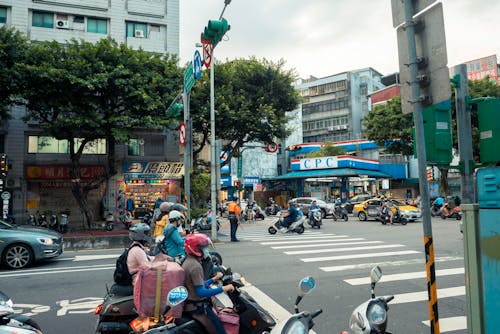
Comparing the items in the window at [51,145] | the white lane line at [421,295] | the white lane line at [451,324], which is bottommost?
the white lane line at [451,324]

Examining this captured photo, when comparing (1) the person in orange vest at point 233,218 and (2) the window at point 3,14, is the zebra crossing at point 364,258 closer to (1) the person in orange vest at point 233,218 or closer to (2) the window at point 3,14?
(1) the person in orange vest at point 233,218

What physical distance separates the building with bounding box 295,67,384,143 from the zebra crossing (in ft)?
127

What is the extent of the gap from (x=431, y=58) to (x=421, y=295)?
181 inches

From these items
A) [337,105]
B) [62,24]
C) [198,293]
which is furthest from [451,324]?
[337,105]

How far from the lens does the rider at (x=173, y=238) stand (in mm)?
6525

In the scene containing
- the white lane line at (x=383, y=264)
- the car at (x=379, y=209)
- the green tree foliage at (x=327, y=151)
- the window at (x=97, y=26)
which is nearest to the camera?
the white lane line at (x=383, y=264)

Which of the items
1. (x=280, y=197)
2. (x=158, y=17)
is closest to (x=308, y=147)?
(x=280, y=197)

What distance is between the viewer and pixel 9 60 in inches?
697

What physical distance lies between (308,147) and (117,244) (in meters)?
33.6

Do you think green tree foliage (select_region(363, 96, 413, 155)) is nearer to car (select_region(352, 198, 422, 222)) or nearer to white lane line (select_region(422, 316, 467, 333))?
car (select_region(352, 198, 422, 222))

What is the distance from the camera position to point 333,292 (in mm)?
6723

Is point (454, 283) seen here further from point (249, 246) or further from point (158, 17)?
point (158, 17)

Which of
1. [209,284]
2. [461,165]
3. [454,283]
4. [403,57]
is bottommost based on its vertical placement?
[454,283]

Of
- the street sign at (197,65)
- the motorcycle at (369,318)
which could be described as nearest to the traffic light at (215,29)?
the street sign at (197,65)
